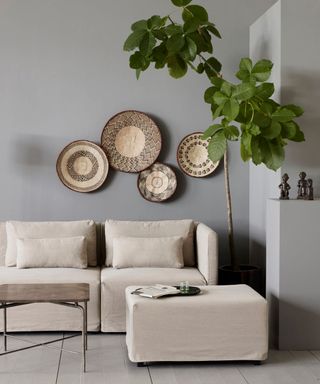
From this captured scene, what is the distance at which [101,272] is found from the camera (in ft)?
19.2

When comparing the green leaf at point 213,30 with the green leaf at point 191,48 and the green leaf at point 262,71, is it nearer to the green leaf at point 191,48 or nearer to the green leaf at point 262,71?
the green leaf at point 191,48

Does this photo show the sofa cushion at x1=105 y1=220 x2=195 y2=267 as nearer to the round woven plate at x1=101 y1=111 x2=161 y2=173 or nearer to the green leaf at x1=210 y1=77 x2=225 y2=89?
the round woven plate at x1=101 y1=111 x2=161 y2=173

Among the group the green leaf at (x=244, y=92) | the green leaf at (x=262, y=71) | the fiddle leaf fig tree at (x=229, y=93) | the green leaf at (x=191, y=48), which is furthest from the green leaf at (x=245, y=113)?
the green leaf at (x=191, y=48)

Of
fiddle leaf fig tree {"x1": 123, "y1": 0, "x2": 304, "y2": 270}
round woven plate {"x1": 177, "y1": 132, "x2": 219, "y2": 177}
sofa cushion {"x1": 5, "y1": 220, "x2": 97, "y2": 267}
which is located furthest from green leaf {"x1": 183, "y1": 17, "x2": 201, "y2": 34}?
sofa cushion {"x1": 5, "y1": 220, "x2": 97, "y2": 267}

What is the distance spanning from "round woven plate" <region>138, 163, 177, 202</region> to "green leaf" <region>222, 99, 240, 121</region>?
138cm

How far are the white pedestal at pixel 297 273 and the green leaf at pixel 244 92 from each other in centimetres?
76

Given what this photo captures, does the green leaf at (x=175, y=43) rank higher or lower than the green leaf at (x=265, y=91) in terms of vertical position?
higher

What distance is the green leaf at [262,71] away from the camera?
5.28 metres

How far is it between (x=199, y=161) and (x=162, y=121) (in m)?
0.48

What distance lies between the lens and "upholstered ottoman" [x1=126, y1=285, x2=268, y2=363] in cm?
471

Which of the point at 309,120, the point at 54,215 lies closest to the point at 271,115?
the point at 309,120

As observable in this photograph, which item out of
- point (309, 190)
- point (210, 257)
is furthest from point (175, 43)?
point (210, 257)

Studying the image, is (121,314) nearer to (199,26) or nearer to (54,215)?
→ (54,215)

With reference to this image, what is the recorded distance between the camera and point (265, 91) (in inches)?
205
